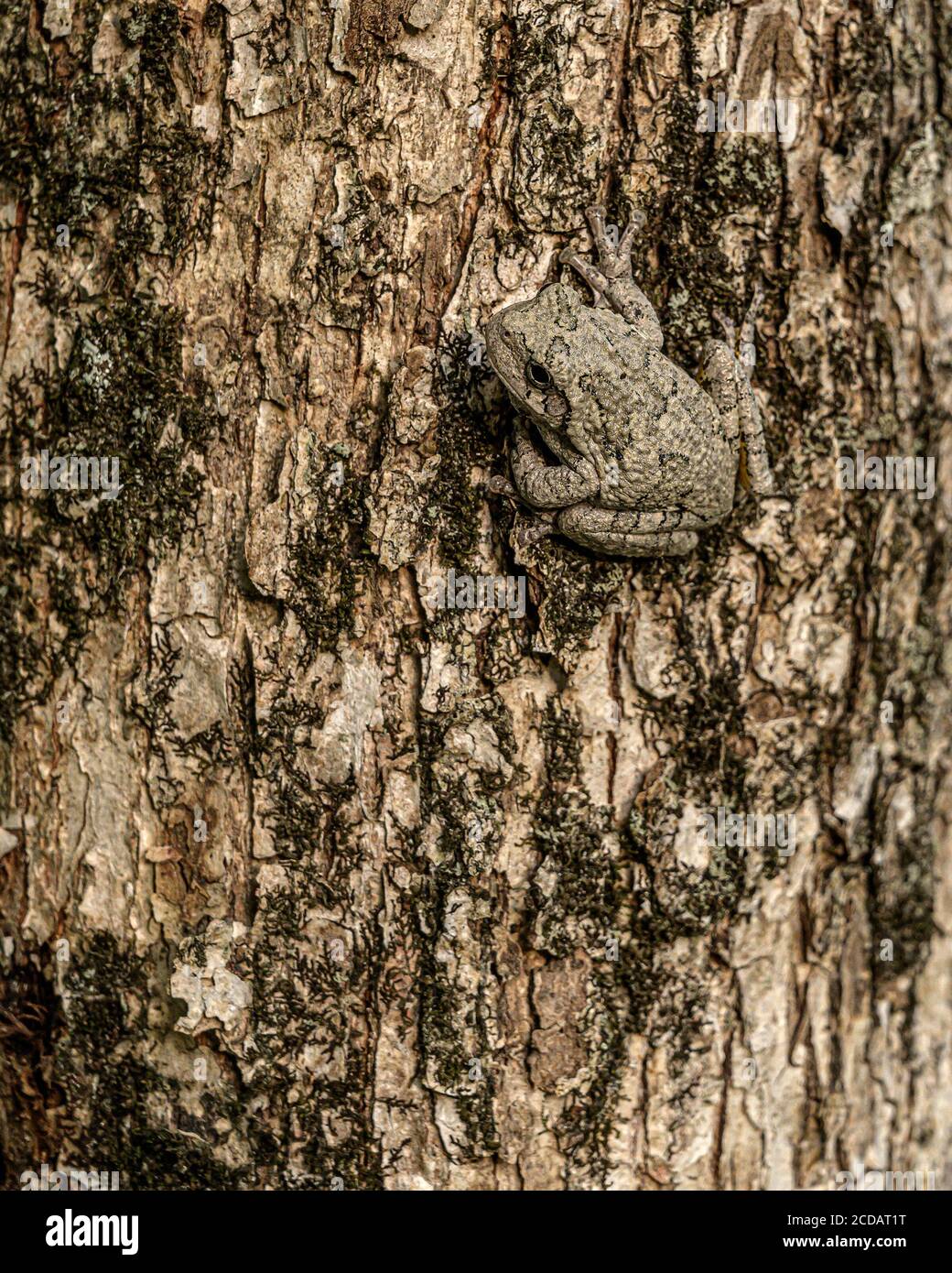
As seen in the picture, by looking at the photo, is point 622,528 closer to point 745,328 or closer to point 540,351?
point 540,351

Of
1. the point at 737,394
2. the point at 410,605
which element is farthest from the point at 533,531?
the point at 737,394

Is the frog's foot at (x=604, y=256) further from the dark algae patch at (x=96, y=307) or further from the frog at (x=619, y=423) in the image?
the dark algae patch at (x=96, y=307)

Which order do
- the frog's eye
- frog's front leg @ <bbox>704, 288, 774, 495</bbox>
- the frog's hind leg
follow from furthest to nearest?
frog's front leg @ <bbox>704, 288, 774, 495</bbox>, the frog's hind leg, the frog's eye

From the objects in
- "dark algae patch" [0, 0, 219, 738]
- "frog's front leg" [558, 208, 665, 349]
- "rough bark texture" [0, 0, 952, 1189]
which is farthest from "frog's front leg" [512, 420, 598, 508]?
"dark algae patch" [0, 0, 219, 738]

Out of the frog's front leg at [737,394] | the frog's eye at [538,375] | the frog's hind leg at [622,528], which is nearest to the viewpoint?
the frog's eye at [538,375]

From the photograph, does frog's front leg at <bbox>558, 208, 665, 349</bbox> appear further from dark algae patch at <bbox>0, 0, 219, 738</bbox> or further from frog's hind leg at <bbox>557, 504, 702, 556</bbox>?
dark algae patch at <bbox>0, 0, 219, 738</bbox>

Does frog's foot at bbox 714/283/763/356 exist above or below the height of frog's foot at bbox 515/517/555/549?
above

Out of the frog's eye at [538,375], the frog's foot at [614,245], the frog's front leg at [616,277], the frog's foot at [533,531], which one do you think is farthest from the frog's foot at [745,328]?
the frog's foot at [533,531]
